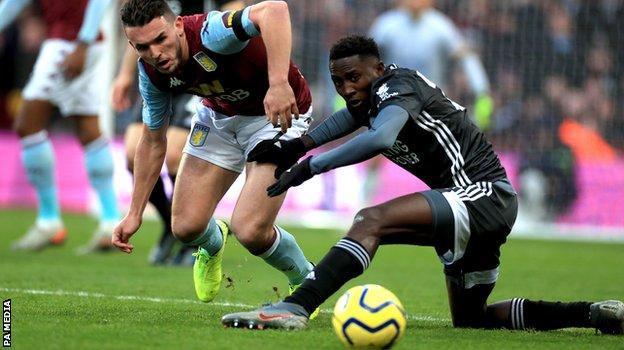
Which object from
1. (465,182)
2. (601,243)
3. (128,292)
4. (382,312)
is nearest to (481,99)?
(601,243)

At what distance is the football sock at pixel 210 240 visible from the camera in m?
6.80

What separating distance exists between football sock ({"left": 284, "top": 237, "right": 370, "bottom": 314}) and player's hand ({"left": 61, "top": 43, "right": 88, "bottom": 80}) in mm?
5700

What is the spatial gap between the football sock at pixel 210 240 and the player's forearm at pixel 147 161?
448mm

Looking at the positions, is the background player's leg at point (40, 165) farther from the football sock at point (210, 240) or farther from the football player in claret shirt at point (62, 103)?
the football sock at point (210, 240)

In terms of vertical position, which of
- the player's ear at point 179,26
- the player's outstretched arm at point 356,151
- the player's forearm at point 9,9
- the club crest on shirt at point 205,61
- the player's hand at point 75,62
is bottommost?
the player's hand at point 75,62

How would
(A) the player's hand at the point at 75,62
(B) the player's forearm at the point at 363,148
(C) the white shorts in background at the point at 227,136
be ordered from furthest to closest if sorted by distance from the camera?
(A) the player's hand at the point at 75,62 < (C) the white shorts in background at the point at 227,136 < (B) the player's forearm at the point at 363,148

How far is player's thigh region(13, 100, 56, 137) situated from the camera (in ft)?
34.7

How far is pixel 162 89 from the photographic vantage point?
20.9 ft

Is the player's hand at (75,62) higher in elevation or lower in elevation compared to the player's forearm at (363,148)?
lower

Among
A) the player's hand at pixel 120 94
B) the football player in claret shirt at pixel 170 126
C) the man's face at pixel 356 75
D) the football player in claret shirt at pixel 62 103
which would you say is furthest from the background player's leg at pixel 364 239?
the football player in claret shirt at pixel 62 103

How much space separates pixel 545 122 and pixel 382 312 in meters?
11.5

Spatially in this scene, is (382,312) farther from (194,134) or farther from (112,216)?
Answer: (112,216)

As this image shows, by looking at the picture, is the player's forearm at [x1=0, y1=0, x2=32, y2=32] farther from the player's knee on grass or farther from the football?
the football

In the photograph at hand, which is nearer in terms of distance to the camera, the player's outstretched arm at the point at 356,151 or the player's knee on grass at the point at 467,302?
the player's outstretched arm at the point at 356,151
